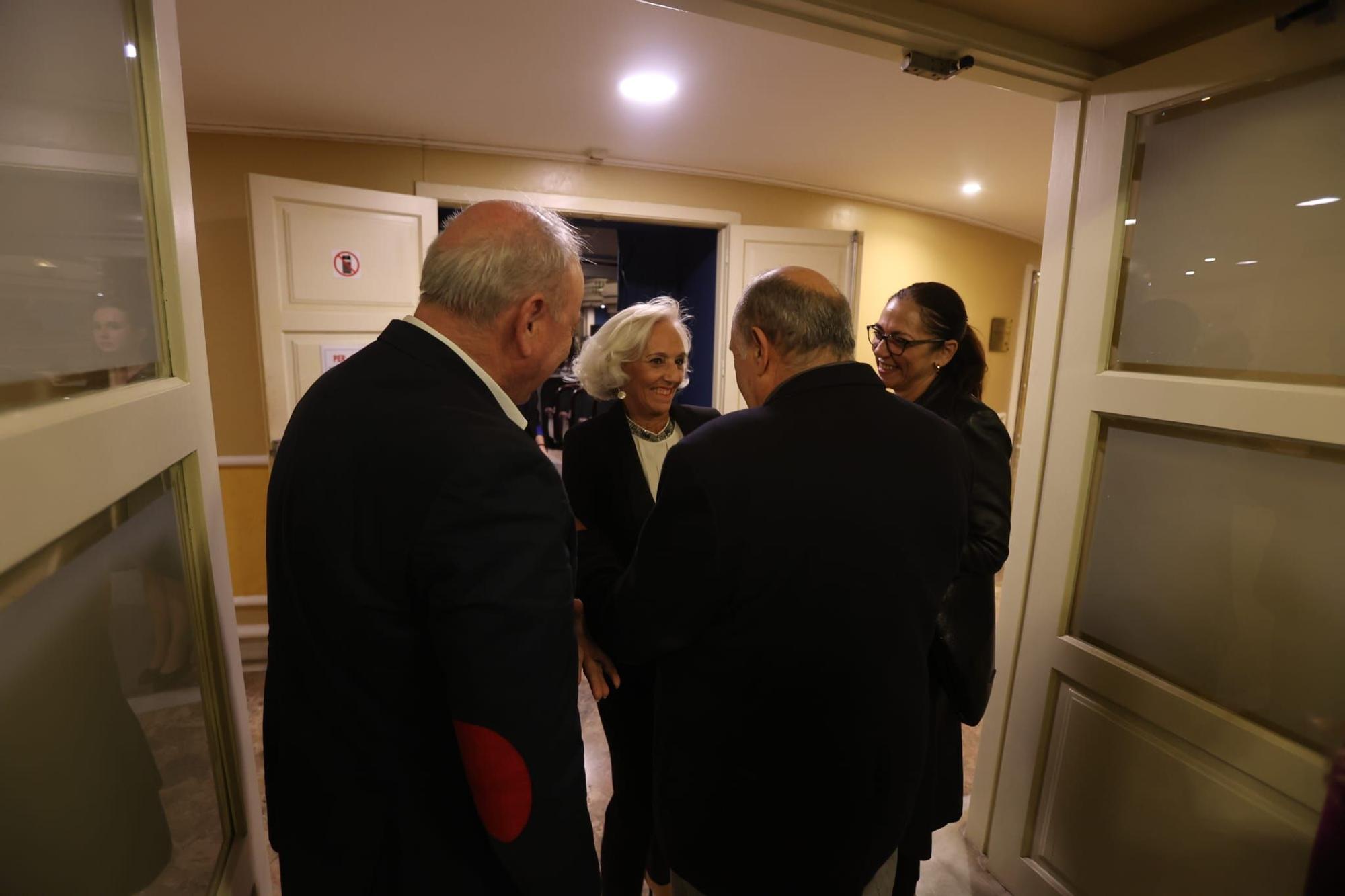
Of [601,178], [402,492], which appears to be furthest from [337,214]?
[402,492]

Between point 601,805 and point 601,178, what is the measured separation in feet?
9.54

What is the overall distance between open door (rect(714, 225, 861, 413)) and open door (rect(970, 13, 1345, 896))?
2.06 m

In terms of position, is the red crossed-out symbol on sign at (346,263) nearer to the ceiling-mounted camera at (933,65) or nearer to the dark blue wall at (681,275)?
the dark blue wall at (681,275)

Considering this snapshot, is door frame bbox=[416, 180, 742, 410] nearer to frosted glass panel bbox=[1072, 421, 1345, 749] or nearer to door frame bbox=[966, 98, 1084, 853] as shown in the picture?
door frame bbox=[966, 98, 1084, 853]

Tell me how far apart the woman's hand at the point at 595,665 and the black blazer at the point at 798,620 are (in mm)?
151

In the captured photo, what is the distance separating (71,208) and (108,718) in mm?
493

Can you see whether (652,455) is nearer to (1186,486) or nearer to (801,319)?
(801,319)

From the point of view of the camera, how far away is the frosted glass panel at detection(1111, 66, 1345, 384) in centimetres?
106

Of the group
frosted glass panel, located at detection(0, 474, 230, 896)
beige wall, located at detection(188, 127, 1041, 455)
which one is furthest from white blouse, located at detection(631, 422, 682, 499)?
beige wall, located at detection(188, 127, 1041, 455)

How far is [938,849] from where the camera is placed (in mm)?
1863

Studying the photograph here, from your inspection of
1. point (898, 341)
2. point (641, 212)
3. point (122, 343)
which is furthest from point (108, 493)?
point (641, 212)

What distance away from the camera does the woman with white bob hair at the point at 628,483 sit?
1.39 m

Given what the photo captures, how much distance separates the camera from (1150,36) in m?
1.36

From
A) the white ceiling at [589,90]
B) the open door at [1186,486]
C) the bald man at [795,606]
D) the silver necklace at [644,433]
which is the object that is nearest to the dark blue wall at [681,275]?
the white ceiling at [589,90]
